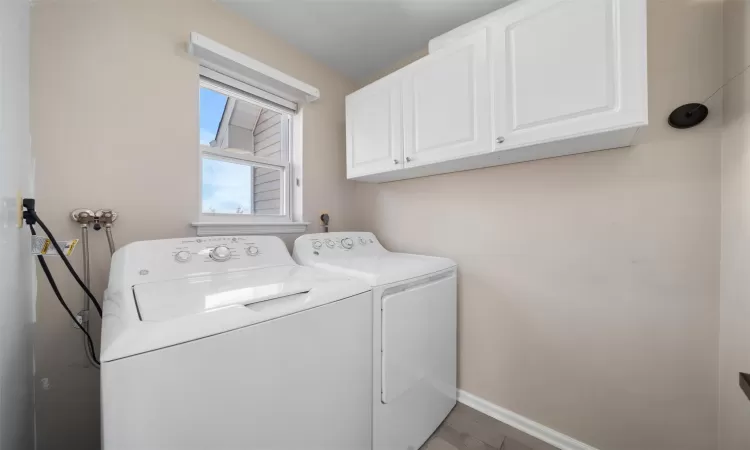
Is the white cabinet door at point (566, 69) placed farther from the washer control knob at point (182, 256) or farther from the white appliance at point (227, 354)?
the washer control knob at point (182, 256)

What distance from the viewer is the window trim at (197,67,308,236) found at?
1.56m

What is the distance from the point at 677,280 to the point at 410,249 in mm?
1367

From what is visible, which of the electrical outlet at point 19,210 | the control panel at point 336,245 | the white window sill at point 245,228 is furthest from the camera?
the control panel at point 336,245

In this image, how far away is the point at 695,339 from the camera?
1121 mm

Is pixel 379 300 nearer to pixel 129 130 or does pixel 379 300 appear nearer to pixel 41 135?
pixel 129 130

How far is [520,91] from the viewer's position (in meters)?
1.22

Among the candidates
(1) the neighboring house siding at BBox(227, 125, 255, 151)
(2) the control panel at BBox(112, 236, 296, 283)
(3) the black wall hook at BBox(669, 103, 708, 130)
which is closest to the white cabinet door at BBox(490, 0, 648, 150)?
(3) the black wall hook at BBox(669, 103, 708, 130)

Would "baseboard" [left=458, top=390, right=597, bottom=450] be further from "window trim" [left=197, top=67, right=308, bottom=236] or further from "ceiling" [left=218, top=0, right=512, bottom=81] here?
"ceiling" [left=218, top=0, right=512, bottom=81]

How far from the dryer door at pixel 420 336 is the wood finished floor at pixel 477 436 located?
A: 161 mm

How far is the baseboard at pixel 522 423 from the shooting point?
1388 mm

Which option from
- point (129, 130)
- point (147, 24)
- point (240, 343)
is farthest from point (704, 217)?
point (147, 24)

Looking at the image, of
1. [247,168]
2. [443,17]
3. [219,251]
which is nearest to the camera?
[219,251]

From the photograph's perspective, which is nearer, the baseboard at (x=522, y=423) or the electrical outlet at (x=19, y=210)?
the electrical outlet at (x=19, y=210)

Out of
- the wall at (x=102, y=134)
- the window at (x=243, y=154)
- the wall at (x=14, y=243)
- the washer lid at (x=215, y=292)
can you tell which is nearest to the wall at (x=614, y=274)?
the washer lid at (x=215, y=292)
